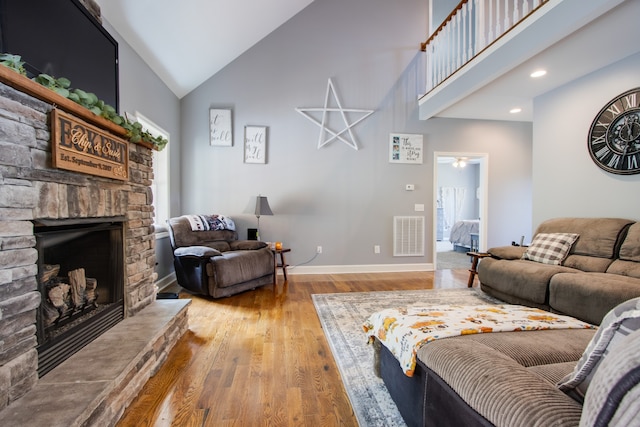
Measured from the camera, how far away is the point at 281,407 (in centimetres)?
151

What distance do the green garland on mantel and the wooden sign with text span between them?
0.28 ft

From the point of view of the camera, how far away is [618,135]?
2.96 metres

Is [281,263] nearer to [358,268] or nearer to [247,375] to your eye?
[358,268]

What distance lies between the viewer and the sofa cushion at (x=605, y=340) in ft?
2.14

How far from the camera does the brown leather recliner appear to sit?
3195mm

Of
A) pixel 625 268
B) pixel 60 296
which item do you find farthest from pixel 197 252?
pixel 625 268

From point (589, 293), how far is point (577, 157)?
192 centimetres

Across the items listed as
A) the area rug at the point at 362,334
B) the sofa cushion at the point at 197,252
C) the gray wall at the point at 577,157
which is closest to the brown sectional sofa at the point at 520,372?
the area rug at the point at 362,334

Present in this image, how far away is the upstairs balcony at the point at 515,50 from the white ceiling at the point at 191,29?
7.37 ft

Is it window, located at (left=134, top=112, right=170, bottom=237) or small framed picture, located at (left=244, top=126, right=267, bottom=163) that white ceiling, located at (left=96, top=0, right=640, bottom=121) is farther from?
small framed picture, located at (left=244, top=126, right=267, bottom=163)

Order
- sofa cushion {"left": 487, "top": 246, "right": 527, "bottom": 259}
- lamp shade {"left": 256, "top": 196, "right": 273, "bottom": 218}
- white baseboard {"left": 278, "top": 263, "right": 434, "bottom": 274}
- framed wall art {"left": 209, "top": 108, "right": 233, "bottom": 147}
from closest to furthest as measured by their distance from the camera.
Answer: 1. sofa cushion {"left": 487, "top": 246, "right": 527, "bottom": 259}
2. lamp shade {"left": 256, "top": 196, "right": 273, "bottom": 218}
3. framed wall art {"left": 209, "top": 108, "right": 233, "bottom": 147}
4. white baseboard {"left": 278, "top": 263, "right": 434, "bottom": 274}

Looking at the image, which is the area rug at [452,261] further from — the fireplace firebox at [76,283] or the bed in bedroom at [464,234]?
the fireplace firebox at [76,283]

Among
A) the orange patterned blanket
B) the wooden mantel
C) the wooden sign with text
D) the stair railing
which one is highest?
the stair railing

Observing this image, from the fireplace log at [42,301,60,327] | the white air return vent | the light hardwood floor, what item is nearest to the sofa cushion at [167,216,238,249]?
the light hardwood floor
